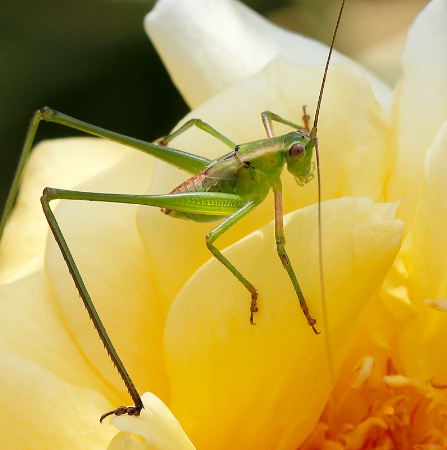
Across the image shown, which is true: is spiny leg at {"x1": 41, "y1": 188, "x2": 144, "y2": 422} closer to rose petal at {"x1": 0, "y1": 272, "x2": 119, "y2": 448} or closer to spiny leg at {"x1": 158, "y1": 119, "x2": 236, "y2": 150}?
rose petal at {"x1": 0, "y1": 272, "x2": 119, "y2": 448}

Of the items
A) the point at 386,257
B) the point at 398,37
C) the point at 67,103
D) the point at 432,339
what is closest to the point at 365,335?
the point at 432,339

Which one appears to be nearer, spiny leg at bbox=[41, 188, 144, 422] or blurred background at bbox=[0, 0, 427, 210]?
spiny leg at bbox=[41, 188, 144, 422]

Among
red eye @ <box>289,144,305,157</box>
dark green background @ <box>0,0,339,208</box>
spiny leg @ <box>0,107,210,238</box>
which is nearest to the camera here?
spiny leg @ <box>0,107,210,238</box>

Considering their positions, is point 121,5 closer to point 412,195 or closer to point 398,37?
point 398,37

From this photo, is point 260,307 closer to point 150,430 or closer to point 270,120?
point 150,430

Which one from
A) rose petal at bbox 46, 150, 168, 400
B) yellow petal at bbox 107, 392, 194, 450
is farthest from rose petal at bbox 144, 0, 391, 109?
yellow petal at bbox 107, 392, 194, 450

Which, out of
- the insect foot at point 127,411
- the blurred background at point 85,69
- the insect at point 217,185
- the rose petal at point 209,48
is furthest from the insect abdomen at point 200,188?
the blurred background at point 85,69

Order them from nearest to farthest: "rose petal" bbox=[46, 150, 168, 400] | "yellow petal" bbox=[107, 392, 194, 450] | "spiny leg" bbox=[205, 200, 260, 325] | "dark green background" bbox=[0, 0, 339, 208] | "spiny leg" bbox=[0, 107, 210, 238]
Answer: "yellow petal" bbox=[107, 392, 194, 450] < "spiny leg" bbox=[205, 200, 260, 325] < "rose petal" bbox=[46, 150, 168, 400] < "spiny leg" bbox=[0, 107, 210, 238] < "dark green background" bbox=[0, 0, 339, 208]
